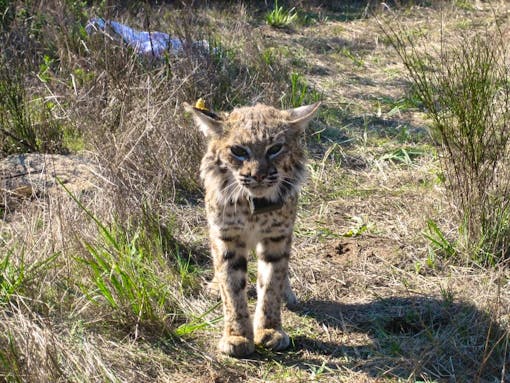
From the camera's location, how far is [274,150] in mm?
3537

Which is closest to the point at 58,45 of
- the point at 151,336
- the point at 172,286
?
the point at 172,286

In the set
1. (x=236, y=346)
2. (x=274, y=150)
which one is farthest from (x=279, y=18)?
(x=236, y=346)

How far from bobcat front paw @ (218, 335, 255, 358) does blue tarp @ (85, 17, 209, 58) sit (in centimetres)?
312

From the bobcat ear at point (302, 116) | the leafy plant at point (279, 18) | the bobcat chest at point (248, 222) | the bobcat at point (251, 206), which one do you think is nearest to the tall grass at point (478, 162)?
the bobcat ear at point (302, 116)

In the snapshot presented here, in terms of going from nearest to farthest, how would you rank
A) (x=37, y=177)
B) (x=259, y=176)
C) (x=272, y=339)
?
1. (x=259, y=176)
2. (x=272, y=339)
3. (x=37, y=177)

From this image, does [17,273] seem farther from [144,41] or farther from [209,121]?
[144,41]

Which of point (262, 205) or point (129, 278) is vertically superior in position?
point (262, 205)

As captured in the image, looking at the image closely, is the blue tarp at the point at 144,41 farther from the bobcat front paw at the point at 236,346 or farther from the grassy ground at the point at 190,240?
the bobcat front paw at the point at 236,346

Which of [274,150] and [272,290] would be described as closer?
[274,150]

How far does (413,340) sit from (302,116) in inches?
50.0

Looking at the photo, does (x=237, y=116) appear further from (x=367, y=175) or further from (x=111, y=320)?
(x=367, y=175)

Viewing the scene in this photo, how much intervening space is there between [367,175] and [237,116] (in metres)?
2.26

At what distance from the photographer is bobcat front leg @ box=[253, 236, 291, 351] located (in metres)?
3.65

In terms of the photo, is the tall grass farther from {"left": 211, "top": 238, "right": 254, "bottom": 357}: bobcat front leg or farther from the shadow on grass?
{"left": 211, "top": 238, "right": 254, "bottom": 357}: bobcat front leg
